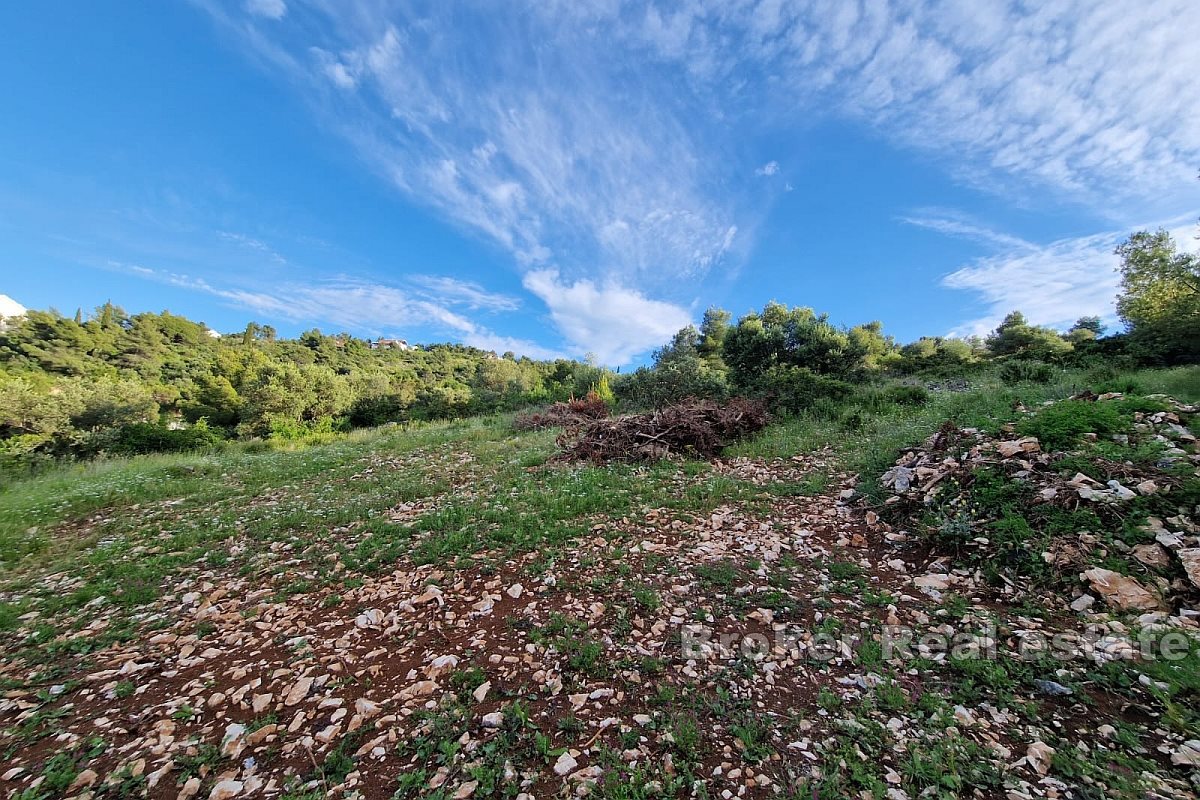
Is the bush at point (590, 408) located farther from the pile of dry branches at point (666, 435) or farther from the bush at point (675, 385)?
the pile of dry branches at point (666, 435)

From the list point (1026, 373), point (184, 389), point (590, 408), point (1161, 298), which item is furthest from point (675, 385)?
point (184, 389)

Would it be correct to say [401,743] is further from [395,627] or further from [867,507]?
[867,507]

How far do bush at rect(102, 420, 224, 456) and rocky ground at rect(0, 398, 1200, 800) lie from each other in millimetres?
19795

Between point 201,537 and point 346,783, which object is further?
point 201,537

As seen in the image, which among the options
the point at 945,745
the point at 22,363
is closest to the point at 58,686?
the point at 945,745

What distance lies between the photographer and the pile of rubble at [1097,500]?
322cm

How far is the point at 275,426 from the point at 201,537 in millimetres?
26105

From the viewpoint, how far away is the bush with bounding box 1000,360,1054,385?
1202 cm

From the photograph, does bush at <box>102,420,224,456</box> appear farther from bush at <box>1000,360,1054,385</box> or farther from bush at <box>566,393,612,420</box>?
bush at <box>1000,360,1054,385</box>

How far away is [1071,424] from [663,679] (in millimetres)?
6386

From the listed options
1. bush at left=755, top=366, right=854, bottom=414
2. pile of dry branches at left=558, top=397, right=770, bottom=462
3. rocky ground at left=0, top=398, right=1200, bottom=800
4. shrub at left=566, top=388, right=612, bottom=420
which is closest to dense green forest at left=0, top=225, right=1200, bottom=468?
bush at left=755, top=366, right=854, bottom=414

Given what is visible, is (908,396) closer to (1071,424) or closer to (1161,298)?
(1071,424)

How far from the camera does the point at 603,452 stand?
9.40 metres

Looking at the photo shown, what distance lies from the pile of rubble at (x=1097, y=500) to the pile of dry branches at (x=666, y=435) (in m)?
3.88
